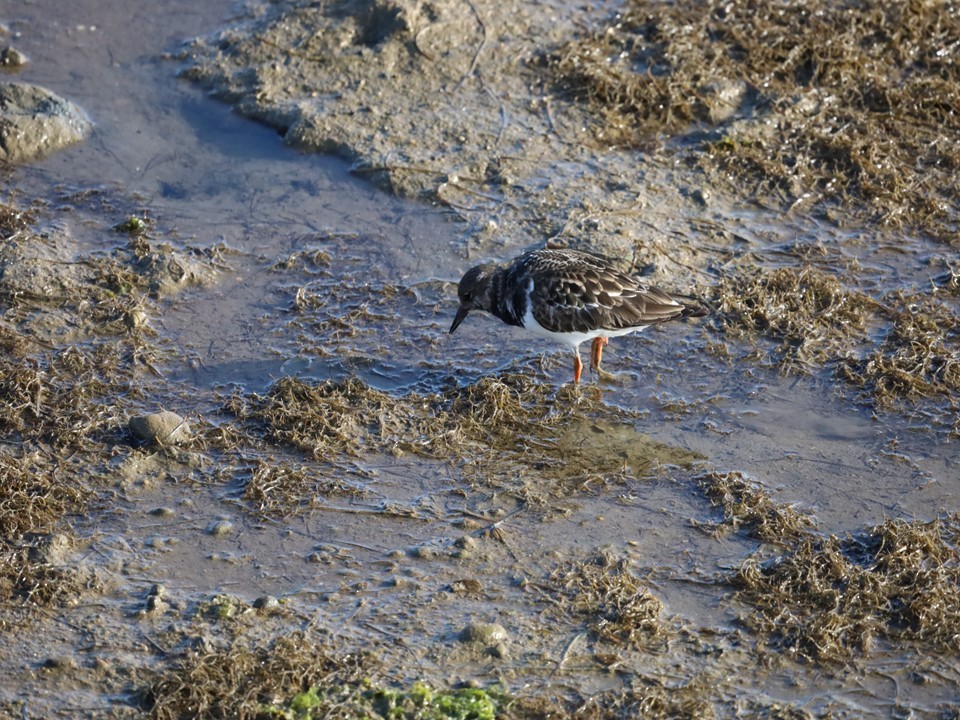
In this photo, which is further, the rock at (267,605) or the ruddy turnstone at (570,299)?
the ruddy turnstone at (570,299)

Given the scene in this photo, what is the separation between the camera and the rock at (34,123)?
9055mm

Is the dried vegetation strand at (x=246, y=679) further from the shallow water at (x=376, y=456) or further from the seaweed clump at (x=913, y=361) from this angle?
the seaweed clump at (x=913, y=361)

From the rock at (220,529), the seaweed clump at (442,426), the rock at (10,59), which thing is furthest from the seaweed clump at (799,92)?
the rock at (220,529)

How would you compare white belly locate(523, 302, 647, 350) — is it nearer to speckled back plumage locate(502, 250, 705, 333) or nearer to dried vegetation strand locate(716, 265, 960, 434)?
speckled back plumage locate(502, 250, 705, 333)

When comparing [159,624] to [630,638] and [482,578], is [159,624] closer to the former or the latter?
[482,578]

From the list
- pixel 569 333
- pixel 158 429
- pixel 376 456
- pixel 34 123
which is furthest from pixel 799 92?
pixel 34 123

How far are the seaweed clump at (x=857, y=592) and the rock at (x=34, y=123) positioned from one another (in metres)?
6.08

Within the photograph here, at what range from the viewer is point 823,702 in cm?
536

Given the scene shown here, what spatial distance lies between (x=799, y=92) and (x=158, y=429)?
5712 mm

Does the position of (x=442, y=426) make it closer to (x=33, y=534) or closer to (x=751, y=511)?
(x=751, y=511)

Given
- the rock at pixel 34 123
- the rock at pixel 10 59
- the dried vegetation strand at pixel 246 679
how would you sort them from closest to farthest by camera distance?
the dried vegetation strand at pixel 246 679 → the rock at pixel 34 123 → the rock at pixel 10 59

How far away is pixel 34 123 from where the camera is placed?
30.0ft

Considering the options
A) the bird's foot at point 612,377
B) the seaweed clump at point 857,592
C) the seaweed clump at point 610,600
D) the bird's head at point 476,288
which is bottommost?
the seaweed clump at point 610,600

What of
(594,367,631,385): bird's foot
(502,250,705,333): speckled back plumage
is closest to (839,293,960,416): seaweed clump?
(502,250,705,333): speckled back plumage
